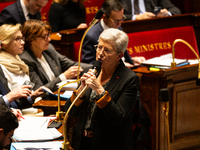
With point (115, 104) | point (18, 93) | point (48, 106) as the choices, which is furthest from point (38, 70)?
point (115, 104)

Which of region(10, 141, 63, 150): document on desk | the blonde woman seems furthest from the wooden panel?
the blonde woman

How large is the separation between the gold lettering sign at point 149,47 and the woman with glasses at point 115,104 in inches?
87.8

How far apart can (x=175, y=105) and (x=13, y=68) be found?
5.45ft

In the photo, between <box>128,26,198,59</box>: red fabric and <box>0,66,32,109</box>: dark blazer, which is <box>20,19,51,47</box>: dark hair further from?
<box>128,26,198,59</box>: red fabric

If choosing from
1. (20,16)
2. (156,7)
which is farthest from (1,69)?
(156,7)

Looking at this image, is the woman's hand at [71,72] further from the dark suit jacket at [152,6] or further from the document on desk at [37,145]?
the dark suit jacket at [152,6]

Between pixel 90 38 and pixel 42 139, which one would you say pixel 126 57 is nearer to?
pixel 90 38

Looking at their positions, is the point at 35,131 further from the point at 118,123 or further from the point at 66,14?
the point at 66,14

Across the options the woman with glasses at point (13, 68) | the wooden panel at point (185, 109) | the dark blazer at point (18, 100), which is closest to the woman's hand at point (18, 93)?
the woman with glasses at point (13, 68)

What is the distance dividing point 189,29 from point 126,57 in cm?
159

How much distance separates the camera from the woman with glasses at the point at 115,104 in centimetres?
220

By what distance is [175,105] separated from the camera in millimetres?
3309

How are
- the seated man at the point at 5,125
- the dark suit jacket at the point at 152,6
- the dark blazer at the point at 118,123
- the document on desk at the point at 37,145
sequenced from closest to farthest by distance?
the seated man at the point at 5,125 < the document on desk at the point at 37,145 < the dark blazer at the point at 118,123 < the dark suit jacket at the point at 152,6

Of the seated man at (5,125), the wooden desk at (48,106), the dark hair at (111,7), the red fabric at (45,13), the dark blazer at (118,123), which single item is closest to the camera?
the seated man at (5,125)
